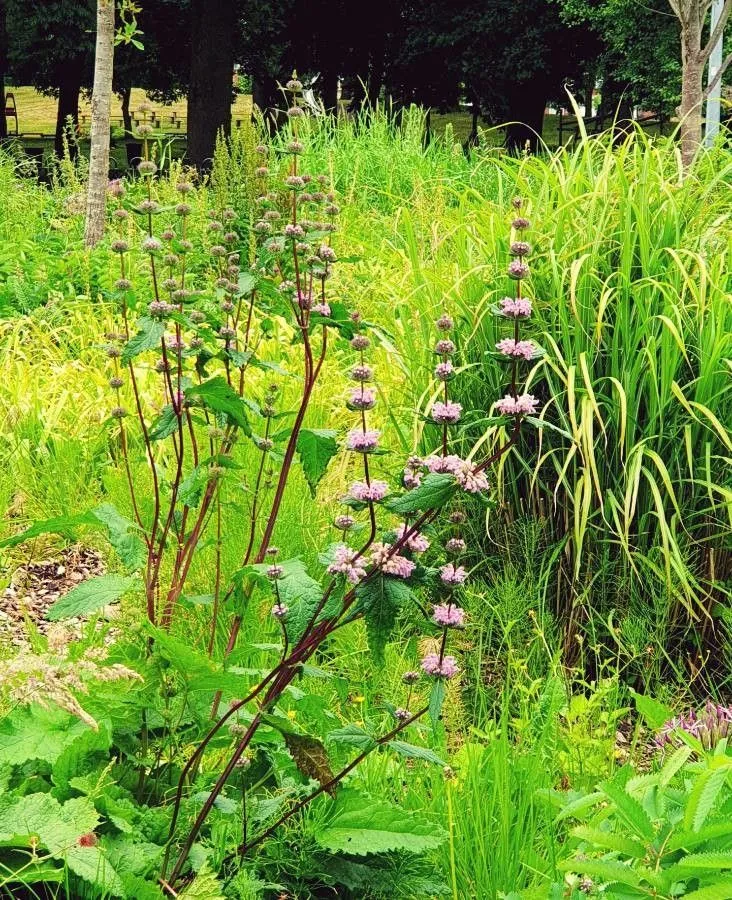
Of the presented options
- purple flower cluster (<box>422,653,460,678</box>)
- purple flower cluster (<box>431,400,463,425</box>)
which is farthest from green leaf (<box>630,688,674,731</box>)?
purple flower cluster (<box>431,400,463,425</box>)

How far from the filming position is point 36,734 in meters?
2.01

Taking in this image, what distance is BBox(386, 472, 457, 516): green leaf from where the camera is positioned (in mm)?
1575

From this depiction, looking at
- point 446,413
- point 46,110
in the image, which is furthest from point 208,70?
point 46,110

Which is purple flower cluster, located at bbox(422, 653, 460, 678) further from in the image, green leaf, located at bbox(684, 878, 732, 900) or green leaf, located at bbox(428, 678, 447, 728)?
green leaf, located at bbox(684, 878, 732, 900)

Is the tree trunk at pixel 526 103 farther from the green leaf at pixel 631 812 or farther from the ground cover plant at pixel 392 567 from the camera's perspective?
the green leaf at pixel 631 812

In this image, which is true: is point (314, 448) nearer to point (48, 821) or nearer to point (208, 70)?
point (48, 821)

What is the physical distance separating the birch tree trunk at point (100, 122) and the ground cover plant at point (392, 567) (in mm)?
1263

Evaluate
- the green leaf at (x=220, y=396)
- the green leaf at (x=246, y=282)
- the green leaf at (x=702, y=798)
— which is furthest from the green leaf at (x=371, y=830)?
the green leaf at (x=246, y=282)

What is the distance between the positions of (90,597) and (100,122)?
5807 millimetres

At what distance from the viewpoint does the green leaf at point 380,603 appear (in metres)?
1.62

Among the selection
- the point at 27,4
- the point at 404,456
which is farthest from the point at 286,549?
the point at 27,4

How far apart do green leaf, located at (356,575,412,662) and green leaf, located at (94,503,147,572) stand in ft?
1.84

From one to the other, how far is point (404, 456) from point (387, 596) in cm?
209

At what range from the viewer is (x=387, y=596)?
164cm
